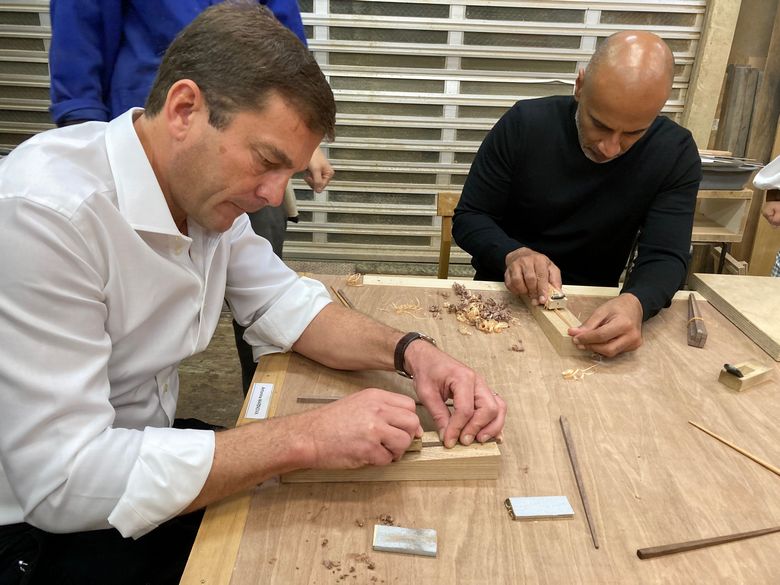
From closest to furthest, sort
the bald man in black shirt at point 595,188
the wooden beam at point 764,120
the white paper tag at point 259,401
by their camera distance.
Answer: the white paper tag at point 259,401
the bald man in black shirt at point 595,188
the wooden beam at point 764,120

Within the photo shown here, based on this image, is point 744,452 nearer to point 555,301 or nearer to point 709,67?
point 555,301

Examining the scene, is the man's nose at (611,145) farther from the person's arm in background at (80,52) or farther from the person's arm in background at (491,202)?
the person's arm in background at (80,52)

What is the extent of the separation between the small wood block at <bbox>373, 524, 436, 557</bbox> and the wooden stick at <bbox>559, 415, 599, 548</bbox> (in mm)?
309

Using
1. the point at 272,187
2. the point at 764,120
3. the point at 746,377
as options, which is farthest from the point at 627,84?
the point at 764,120

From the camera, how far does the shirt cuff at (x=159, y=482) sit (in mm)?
1112

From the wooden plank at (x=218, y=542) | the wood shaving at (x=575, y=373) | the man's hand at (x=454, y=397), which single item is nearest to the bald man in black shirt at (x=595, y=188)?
the wood shaving at (x=575, y=373)

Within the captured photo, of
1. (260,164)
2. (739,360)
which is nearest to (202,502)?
(260,164)

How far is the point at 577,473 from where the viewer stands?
1.31 meters

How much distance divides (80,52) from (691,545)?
2476 millimetres

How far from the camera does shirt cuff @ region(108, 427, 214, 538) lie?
111 cm

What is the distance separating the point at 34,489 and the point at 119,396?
1.25ft

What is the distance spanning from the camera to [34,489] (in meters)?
1.10

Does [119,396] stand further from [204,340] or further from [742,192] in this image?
[742,192]

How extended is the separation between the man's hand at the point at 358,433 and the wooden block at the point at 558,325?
712mm
